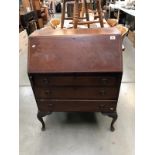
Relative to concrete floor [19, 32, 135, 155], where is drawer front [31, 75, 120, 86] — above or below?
above

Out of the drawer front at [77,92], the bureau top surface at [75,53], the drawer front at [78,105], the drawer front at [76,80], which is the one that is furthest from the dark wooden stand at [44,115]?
the bureau top surface at [75,53]

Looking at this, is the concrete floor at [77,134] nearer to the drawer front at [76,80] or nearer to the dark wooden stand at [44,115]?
the dark wooden stand at [44,115]

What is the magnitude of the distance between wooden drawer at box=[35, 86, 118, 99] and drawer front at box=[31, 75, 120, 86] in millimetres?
50

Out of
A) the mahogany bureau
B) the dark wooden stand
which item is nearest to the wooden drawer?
the mahogany bureau

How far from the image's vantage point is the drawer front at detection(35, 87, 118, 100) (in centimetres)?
169

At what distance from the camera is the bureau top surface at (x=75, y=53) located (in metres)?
1.53

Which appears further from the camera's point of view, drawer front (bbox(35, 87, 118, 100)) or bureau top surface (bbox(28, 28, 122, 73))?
drawer front (bbox(35, 87, 118, 100))

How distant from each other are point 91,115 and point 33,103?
84cm

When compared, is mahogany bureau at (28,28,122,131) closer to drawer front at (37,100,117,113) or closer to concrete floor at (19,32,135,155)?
drawer front at (37,100,117,113)

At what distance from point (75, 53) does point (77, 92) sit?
1.25 ft
